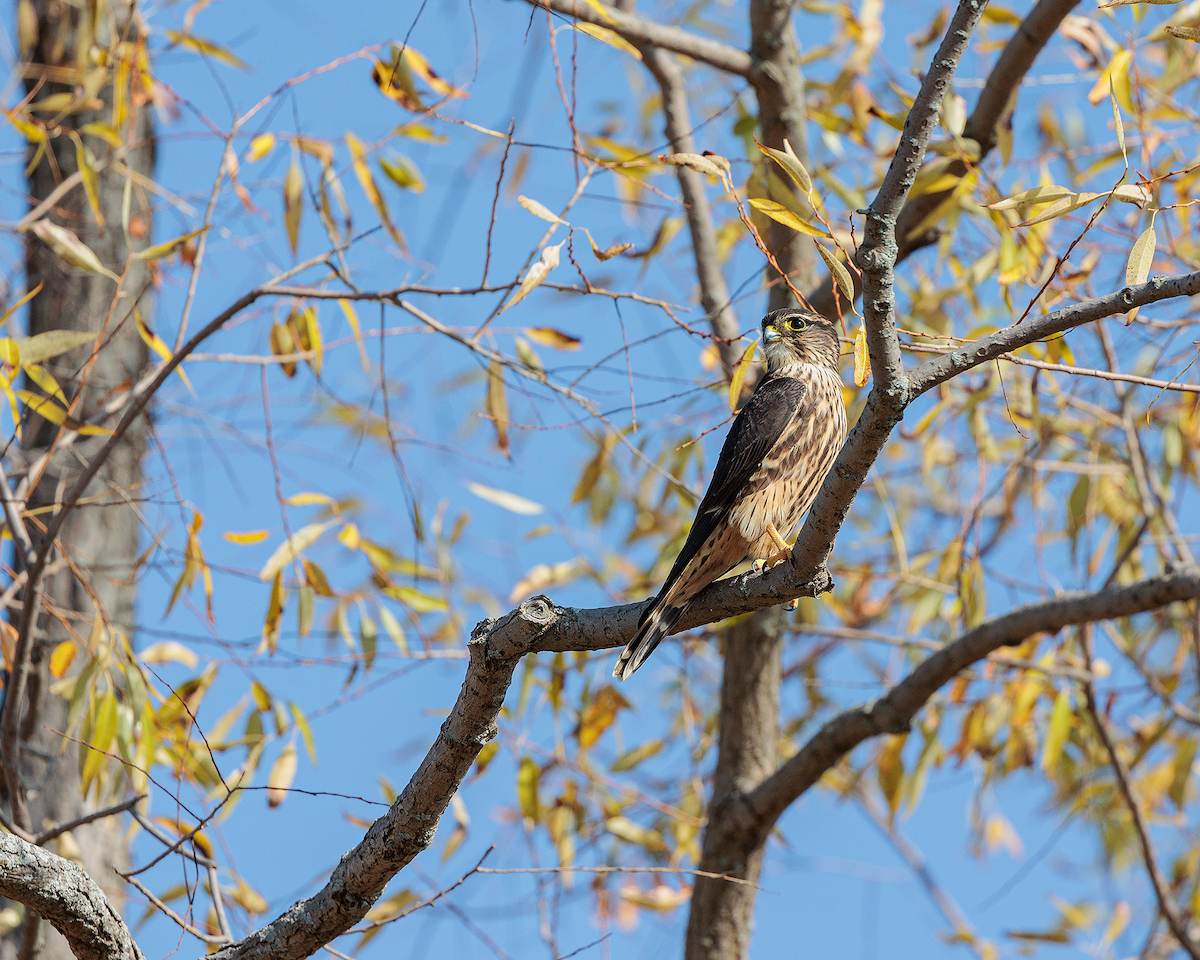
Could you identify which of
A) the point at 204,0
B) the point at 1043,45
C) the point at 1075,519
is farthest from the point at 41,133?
the point at 1075,519

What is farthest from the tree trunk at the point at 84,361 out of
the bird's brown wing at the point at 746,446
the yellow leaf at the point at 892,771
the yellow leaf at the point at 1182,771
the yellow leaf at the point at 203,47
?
the yellow leaf at the point at 1182,771

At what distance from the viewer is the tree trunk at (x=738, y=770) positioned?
379 centimetres

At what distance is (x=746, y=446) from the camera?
10.9 feet

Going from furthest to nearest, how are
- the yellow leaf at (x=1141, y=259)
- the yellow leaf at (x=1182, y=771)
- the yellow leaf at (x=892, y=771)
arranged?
the yellow leaf at (x=1182, y=771) < the yellow leaf at (x=892, y=771) < the yellow leaf at (x=1141, y=259)

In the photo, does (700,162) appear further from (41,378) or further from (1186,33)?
(41,378)

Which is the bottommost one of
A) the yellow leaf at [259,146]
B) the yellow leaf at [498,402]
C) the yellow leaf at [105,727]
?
the yellow leaf at [105,727]

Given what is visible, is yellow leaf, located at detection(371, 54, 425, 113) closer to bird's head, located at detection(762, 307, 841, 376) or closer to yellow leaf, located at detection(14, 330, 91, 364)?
yellow leaf, located at detection(14, 330, 91, 364)

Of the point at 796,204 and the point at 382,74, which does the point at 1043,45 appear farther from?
the point at 382,74

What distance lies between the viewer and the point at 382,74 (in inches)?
120

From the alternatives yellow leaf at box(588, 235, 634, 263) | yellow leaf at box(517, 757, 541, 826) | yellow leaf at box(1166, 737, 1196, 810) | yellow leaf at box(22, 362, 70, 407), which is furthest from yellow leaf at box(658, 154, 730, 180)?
yellow leaf at box(1166, 737, 1196, 810)

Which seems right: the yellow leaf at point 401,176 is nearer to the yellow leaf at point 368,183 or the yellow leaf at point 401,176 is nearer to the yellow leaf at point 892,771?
the yellow leaf at point 368,183

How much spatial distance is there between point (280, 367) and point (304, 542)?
65 cm

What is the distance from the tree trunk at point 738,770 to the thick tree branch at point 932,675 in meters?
0.10

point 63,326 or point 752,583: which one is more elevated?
point 63,326
